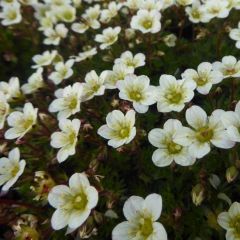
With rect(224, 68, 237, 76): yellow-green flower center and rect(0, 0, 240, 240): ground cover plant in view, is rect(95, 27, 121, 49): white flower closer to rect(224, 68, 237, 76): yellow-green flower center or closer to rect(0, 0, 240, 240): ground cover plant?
rect(0, 0, 240, 240): ground cover plant

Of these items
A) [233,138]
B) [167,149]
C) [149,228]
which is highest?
[233,138]

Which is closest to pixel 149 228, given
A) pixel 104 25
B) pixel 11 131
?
pixel 11 131

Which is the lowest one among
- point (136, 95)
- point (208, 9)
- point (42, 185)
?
point (42, 185)

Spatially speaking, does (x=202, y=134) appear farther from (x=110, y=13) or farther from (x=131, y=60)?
(x=110, y=13)

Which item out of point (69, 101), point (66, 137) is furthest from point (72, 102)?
point (66, 137)

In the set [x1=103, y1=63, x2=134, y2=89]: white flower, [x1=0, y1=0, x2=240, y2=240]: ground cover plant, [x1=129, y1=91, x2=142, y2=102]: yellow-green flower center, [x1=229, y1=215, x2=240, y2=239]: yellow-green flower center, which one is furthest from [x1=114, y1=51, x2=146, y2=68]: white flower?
[x1=229, y1=215, x2=240, y2=239]: yellow-green flower center

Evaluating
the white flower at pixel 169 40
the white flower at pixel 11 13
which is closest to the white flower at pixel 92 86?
the white flower at pixel 169 40

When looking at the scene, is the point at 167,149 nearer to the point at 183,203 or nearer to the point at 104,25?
the point at 183,203
